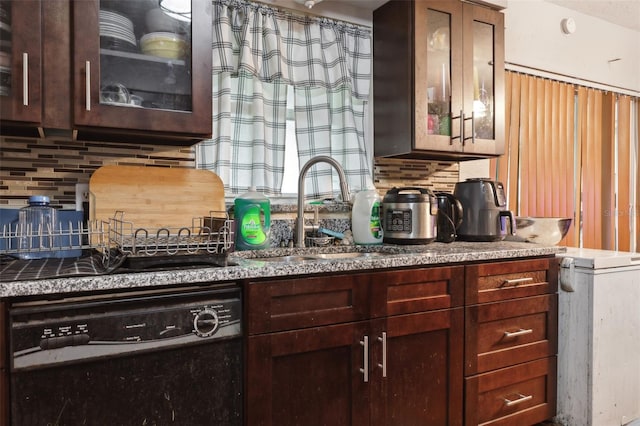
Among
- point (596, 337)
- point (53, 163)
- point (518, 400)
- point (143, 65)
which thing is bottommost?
point (518, 400)

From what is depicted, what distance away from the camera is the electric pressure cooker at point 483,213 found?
86.7 inches

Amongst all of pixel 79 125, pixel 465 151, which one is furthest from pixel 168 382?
pixel 465 151

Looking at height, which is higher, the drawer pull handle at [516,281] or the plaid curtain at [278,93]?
the plaid curtain at [278,93]

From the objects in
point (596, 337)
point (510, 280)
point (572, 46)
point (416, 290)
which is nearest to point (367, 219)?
point (416, 290)

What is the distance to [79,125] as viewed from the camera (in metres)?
1.40

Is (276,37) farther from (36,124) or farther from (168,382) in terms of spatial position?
(168,382)

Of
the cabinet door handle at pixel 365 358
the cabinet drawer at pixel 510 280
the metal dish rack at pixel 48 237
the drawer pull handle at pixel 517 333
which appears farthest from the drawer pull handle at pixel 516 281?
the metal dish rack at pixel 48 237

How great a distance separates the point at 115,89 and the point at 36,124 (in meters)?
0.26

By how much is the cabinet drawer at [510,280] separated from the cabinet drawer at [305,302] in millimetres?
503

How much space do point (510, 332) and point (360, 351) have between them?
0.75m

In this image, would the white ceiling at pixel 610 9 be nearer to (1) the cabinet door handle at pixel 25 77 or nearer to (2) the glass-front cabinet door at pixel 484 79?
(2) the glass-front cabinet door at pixel 484 79

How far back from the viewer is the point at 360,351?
1.49 metres

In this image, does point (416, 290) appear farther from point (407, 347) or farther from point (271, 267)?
point (271, 267)

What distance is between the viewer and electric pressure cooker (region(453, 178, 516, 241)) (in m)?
2.20
